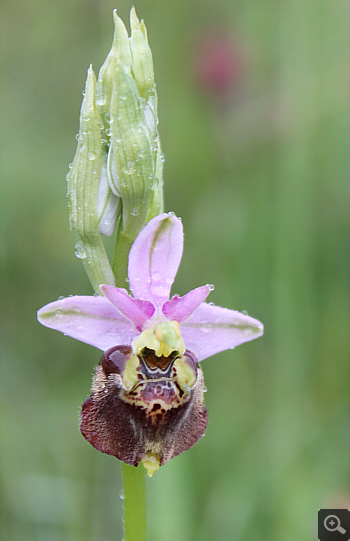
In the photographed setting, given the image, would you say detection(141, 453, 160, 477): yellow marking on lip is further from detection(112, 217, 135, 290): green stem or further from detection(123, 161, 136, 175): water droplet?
detection(123, 161, 136, 175): water droplet

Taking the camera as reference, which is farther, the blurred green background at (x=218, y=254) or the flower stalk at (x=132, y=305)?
the blurred green background at (x=218, y=254)

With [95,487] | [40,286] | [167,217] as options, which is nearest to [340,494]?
[95,487]

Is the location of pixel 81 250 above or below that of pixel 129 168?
below

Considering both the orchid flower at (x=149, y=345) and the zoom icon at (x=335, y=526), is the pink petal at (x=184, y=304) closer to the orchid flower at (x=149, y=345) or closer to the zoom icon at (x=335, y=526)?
the orchid flower at (x=149, y=345)

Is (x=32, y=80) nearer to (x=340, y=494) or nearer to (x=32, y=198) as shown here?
(x=32, y=198)

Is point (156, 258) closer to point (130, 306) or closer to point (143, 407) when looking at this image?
point (130, 306)

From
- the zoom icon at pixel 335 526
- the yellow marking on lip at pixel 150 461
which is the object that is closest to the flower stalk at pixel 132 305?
the yellow marking on lip at pixel 150 461

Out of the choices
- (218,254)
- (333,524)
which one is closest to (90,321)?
(333,524)

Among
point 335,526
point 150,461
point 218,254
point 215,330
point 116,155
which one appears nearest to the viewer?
point 150,461
